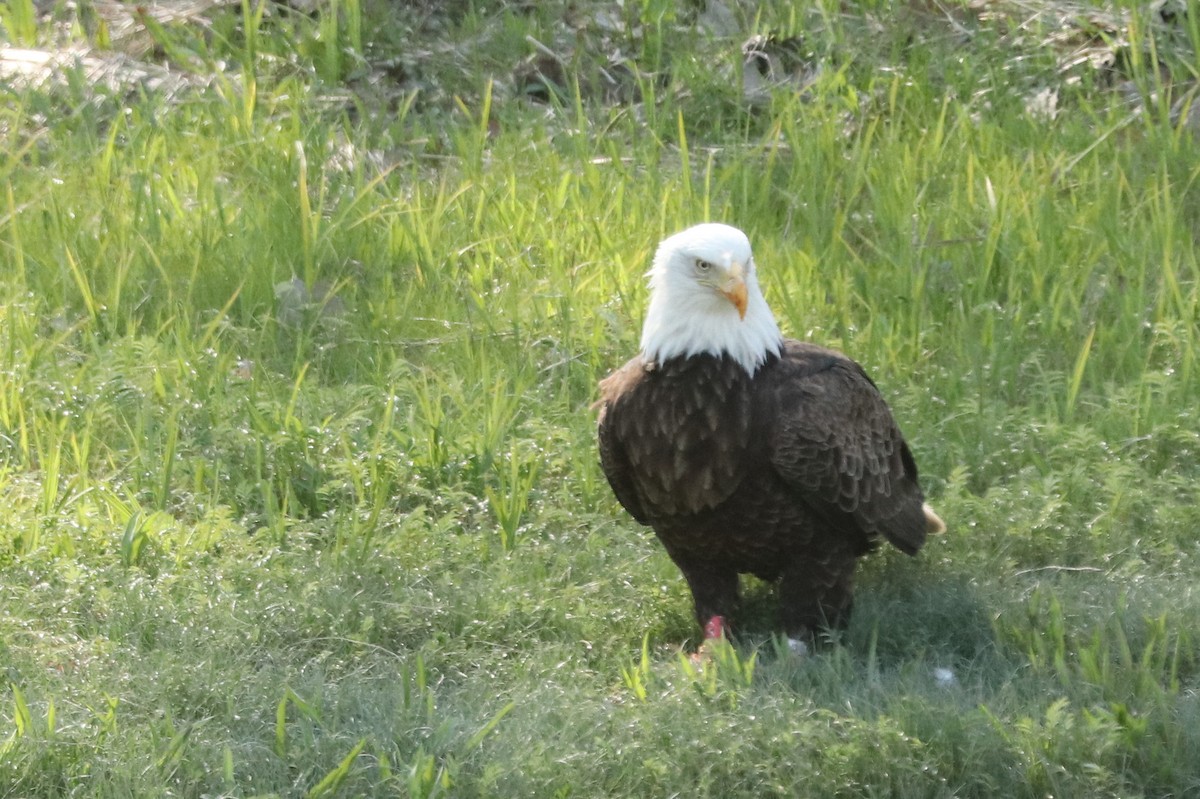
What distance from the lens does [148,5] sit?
321 inches

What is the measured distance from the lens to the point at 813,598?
434 centimetres

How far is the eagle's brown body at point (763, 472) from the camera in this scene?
413 cm

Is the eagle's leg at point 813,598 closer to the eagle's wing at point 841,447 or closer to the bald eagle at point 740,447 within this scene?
the bald eagle at point 740,447

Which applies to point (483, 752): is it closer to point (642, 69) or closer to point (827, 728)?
point (827, 728)

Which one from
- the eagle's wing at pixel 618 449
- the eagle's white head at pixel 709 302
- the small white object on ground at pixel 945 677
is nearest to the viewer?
the small white object on ground at pixel 945 677

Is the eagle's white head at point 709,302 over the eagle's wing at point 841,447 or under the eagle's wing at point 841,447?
over

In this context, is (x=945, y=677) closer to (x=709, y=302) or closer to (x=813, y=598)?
(x=813, y=598)

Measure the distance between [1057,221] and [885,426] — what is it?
6.77 ft

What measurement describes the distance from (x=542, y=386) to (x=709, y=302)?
4.77 feet

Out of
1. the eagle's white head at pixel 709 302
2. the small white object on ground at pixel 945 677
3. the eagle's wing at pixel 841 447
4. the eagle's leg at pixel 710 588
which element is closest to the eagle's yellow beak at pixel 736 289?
the eagle's white head at pixel 709 302

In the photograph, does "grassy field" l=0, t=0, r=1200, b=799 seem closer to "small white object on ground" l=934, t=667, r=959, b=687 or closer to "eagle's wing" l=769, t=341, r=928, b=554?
"small white object on ground" l=934, t=667, r=959, b=687

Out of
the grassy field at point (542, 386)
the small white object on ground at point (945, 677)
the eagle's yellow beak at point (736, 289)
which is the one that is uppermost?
the eagle's yellow beak at point (736, 289)

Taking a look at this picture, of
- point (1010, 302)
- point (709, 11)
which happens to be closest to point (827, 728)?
point (1010, 302)

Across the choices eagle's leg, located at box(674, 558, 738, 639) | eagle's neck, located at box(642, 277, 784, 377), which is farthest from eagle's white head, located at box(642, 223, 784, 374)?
eagle's leg, located at box(674, 558, 738, 639)
